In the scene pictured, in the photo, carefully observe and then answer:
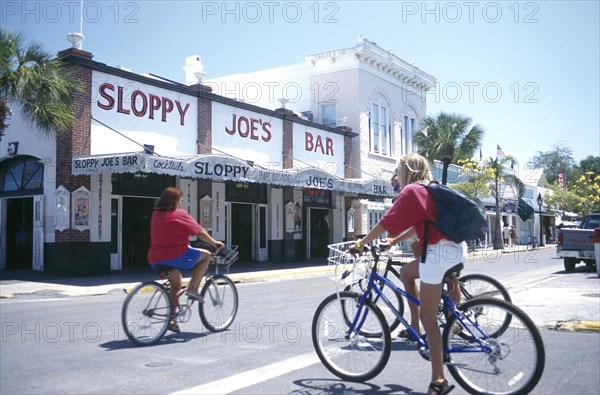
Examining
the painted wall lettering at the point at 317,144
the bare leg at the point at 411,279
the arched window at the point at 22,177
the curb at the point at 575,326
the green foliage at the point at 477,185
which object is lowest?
the curb at the point at 575,326

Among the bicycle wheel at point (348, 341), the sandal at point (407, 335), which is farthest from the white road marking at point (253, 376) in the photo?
the sandal at point (407, 335)

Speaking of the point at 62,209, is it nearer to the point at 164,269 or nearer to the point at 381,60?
the point at 164,269

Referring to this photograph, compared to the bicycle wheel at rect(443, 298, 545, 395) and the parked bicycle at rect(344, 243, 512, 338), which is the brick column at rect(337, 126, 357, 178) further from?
the bicycle wheel at rect(443, 298, 545, 395)

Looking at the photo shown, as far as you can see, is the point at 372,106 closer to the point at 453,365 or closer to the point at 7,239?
the point at 7,239

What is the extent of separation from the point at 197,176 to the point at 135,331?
30.8ft

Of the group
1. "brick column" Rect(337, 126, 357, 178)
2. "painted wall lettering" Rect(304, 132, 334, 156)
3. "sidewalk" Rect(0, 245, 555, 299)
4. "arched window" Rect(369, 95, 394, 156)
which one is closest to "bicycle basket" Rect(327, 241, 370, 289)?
"sidewalk" Rect(0, 245, 555, 299)

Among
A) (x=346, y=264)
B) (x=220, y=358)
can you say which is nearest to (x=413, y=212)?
(x=346, y=264)

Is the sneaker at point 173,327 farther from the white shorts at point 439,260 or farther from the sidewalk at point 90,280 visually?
the white shorts at point 439,260

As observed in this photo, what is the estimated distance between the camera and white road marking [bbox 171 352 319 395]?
439cm

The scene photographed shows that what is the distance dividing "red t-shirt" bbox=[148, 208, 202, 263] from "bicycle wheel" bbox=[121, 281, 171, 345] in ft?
1.13

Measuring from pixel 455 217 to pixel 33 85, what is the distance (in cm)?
1252

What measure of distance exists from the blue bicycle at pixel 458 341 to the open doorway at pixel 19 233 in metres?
15.2

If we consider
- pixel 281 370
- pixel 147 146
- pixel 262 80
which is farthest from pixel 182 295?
pixel 262 80

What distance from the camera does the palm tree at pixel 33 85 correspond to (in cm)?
1325
